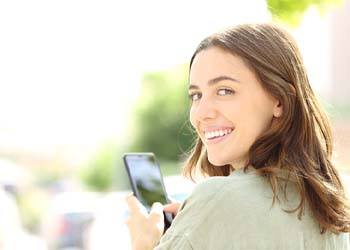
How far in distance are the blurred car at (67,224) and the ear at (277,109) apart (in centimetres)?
246

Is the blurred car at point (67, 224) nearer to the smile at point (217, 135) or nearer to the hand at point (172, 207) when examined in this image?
the hand at point (172, 207)

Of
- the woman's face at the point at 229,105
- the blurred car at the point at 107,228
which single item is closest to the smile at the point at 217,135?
the woman's face at the point at 229,105

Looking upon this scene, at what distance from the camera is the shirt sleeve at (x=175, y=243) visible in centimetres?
92

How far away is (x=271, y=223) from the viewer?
3.04 feet

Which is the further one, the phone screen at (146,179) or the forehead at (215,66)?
the phone screen at (146,179)

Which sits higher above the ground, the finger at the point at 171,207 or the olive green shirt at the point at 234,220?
the olive green shirt at the point at 234,220

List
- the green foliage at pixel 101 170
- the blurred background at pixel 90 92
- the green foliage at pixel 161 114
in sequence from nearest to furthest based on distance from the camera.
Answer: the blurred background at pixel 90 92 → the green foliage at pixel 101 170 → the green foliage at pixel 161 114

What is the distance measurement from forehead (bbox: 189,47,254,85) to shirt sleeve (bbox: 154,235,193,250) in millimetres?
227

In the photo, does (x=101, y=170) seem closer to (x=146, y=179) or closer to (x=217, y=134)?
(x=146, y=179)

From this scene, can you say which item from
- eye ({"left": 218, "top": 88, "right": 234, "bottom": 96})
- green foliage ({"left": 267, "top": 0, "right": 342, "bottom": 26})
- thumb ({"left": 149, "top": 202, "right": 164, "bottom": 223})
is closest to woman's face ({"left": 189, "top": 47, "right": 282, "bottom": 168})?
eye ({"left": 218, "top": 88, "right": 234, "bottom": 96})

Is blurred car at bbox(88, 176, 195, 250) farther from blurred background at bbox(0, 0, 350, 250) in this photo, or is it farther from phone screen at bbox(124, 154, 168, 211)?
phone screen at bbox(124, 154, 168, 211)

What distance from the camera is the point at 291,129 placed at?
1.01m

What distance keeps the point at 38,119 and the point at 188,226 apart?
303 centimetres

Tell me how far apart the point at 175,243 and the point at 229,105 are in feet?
0.68
